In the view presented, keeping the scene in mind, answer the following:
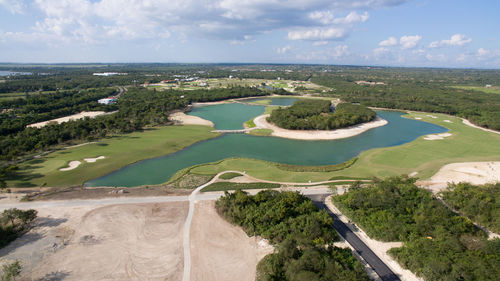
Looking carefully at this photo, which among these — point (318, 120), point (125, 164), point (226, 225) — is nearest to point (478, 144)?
point (318, 120)

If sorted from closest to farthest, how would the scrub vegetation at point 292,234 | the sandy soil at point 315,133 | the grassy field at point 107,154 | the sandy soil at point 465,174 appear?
the scrub vegetation at point 292,234
the sandy soil at point 465,174
the grassy field at point 107,154
the sandy soil at point 315,133

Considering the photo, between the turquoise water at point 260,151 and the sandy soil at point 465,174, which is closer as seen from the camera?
the sandy soil at point 465,174

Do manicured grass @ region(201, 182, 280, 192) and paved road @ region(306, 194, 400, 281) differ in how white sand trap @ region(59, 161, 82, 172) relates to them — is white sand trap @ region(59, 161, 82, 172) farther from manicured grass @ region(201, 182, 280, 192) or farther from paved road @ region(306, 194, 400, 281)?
paved road @ region(306, 194, 400, 281)

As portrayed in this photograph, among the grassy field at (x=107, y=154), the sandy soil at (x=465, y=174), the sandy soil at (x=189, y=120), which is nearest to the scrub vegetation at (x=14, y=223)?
the grassy field at (x=107, y=154)

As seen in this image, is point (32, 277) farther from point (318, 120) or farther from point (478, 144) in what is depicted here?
point (478, 144)

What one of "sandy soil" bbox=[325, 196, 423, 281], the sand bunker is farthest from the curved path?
the sand bunker

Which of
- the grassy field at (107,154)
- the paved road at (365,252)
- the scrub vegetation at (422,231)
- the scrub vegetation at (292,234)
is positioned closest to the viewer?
the scrub vegetation at (292,234)

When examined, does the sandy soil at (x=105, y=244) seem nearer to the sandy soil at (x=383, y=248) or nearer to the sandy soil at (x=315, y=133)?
the sandy soil at (x=383, y=248)
